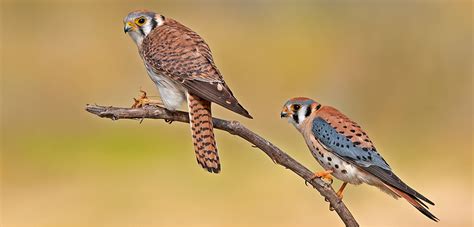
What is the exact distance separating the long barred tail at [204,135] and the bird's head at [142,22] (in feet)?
2.66

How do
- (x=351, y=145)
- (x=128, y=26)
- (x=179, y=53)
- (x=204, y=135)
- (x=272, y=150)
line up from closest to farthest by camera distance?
1. (x=272, y=150)
2. (x=204, y=135)
3. (x=179, y=53)
4. (x=351, y=145)
5. (x=128, y=26)

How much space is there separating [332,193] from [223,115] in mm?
8854

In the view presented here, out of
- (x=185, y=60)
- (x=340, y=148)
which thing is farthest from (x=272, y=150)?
(x=340, y=148)

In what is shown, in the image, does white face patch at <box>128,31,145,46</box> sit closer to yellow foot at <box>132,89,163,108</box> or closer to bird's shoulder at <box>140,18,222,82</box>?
bird's shoulder at <box>140,18,222,82</box>

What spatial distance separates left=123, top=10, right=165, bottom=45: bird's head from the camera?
4.68 m

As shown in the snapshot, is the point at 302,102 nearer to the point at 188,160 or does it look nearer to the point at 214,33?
the point at 188,160

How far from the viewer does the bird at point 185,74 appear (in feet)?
12.5

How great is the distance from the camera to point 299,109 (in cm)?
484

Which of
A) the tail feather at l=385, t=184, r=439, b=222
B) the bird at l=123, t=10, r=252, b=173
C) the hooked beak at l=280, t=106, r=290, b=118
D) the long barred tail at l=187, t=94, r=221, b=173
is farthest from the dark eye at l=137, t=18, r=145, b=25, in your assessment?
the tail feather at l=385, t=184, r=439, b=222

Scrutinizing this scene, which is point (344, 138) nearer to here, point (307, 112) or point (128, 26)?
point (307, 112)

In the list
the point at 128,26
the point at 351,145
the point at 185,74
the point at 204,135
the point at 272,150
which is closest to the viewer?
the point at 272,150

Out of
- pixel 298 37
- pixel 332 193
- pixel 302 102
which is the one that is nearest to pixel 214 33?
pixel 298 37

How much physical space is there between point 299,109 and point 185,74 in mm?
876

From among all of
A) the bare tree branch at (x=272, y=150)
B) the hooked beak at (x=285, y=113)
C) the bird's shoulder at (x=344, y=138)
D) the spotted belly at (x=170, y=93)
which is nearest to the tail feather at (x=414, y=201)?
the bird's shoulder at (x=344, y=138)
